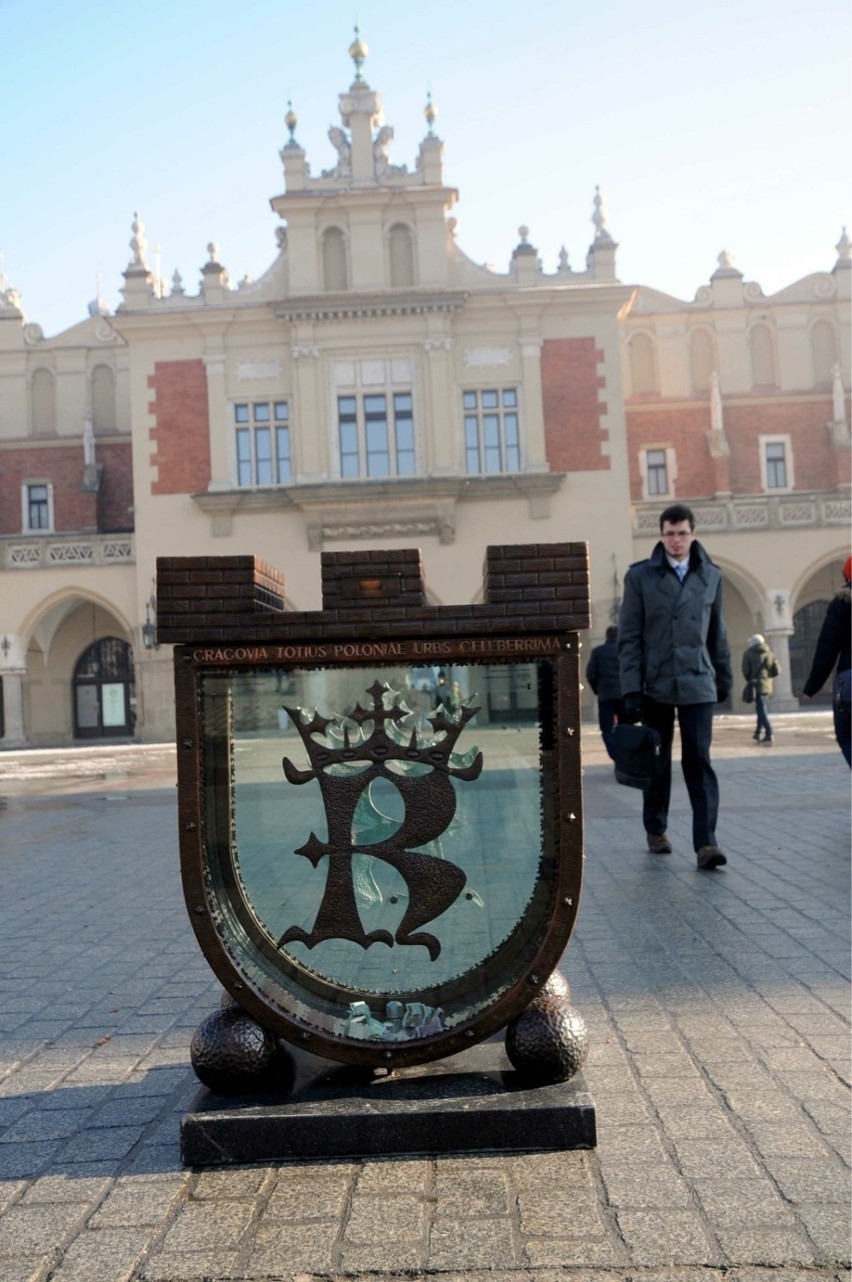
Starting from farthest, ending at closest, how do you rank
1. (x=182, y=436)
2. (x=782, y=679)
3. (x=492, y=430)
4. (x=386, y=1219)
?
(x=182, y=436)
(x=492, y=430)
(x=782, y=679)
(x=386, y=1219)

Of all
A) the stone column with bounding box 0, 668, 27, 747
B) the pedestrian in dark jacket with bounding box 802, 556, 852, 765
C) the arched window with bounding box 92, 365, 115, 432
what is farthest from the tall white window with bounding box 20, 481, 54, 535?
the pedestrian in dark jacket with bounding box 802, 556, 852, 765

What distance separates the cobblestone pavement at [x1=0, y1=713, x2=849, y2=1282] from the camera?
240 cm

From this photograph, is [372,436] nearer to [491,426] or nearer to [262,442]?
[262,442]

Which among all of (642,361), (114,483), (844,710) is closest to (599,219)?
(642,361)

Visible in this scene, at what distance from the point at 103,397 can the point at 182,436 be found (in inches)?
309

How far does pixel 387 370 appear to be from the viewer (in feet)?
98.2

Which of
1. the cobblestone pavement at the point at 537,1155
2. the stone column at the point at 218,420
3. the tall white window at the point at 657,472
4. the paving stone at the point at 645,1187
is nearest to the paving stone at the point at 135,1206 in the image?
the cobblestone pavement at the point at 537,1155

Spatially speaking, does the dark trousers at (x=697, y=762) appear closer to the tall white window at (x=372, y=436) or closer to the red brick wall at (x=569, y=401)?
the tall white window at (x=372, y=436)

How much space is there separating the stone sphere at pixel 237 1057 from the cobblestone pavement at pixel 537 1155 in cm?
23

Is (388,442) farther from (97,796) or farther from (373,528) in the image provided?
(97,796)

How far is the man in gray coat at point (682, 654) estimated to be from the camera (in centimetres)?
682

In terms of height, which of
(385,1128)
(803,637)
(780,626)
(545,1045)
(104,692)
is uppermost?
(780,626)

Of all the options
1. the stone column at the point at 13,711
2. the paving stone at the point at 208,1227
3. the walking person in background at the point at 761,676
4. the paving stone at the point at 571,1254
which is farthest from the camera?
the stone column at the point at 13,711

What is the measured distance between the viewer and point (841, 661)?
7977 mm
